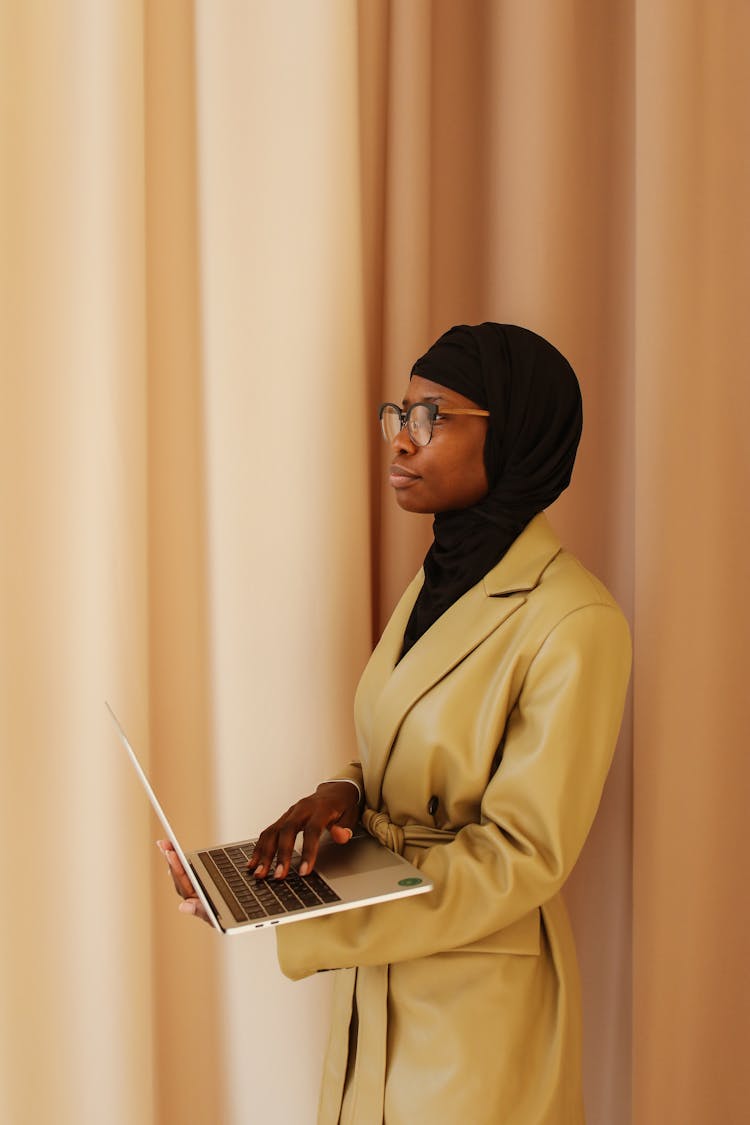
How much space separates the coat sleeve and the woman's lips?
235mm

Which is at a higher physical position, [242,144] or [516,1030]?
[242,144]

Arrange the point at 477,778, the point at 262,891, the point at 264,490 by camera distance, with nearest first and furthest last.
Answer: the point at 262,891 < the point at 477,778 < the point at 264,490

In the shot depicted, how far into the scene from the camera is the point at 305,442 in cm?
129

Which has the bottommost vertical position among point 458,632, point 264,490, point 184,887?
point 184,887

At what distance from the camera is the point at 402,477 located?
3.40ft

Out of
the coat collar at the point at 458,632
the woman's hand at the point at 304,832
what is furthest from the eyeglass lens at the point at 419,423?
the woman's hand at the point at 304,832

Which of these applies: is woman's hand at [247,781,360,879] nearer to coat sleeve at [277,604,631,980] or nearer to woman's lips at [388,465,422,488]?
coat sleeve at [277,604,631,980]

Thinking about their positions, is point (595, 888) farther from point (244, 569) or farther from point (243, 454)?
point (243, 454)

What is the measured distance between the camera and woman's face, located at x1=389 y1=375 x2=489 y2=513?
1.01 meters

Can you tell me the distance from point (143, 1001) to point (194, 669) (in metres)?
0.42

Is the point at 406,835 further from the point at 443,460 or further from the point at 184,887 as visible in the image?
the point at 443,460

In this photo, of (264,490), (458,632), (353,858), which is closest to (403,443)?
(458,632)

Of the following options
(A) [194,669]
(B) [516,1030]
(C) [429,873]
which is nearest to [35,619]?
(A) [194,669]

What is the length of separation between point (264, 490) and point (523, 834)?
61 cm
